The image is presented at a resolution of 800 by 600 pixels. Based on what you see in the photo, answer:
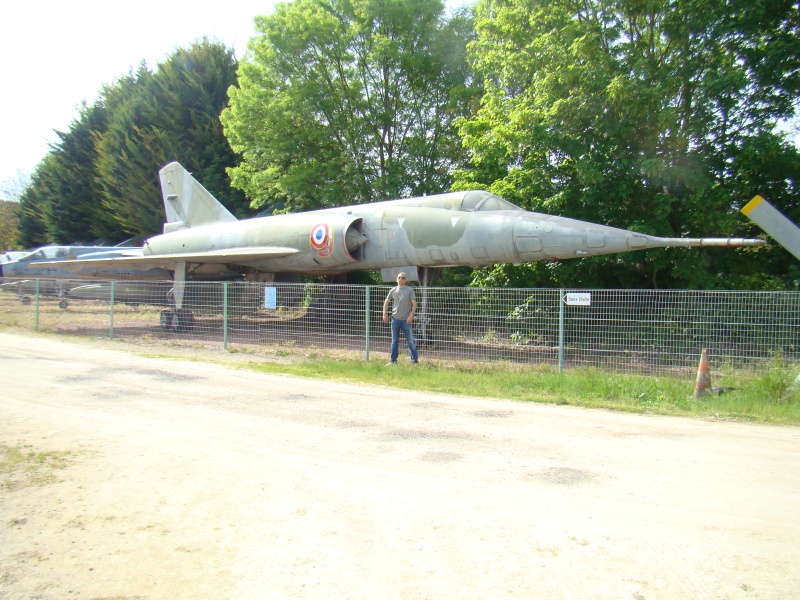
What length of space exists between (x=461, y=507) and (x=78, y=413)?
17.0 feet

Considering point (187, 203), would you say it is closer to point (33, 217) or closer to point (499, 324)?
point (499, 324)

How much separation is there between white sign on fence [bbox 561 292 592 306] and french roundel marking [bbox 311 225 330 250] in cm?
738

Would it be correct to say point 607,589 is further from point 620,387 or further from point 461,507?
point 620,387

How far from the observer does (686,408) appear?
8336 mm

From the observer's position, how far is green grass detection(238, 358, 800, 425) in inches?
321

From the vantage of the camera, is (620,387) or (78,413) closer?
(78,413)

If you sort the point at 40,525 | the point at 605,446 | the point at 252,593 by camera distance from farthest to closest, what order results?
the point at 605,446
the point at 40,525
the point at 252,593

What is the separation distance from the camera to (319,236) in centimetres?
1619

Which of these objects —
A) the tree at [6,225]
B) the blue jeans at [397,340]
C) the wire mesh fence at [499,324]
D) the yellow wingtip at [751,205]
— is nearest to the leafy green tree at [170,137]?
the wire mesh fence at [499,324]

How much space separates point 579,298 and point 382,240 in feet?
20.5

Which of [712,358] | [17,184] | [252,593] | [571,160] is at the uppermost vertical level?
[17,184]

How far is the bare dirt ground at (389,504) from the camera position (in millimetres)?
3490

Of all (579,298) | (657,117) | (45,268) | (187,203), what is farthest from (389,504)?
(45,268)

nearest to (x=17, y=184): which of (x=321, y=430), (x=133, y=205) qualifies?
(x=133, y=205)
